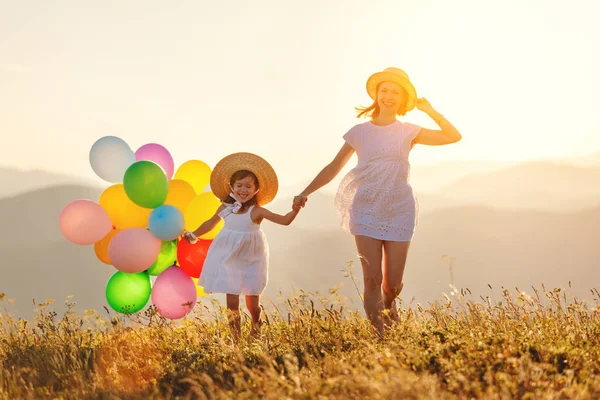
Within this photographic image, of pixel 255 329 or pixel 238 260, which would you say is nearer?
pixel 255 329

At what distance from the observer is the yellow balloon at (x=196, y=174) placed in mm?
6918

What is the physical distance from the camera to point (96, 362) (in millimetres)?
4973

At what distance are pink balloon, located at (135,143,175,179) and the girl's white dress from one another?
4.65 ft

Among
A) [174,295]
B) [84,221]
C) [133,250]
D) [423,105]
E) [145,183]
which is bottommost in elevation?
[174,295]

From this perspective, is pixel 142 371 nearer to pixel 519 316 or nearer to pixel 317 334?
pixel 317 334

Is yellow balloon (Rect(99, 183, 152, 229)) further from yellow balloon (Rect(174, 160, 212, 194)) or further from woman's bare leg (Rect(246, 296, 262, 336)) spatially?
woman's bare leg (Rect(246, 296, 262, 336))

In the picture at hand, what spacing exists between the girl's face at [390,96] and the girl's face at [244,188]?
1.31 meters

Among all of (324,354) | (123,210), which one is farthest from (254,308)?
(123,210)

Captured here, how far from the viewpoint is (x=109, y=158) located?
6.78 m

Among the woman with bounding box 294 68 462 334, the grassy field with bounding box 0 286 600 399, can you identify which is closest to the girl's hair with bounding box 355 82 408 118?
the woman with bounding box 294 68 462 334

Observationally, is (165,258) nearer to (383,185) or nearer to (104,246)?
(104,246)

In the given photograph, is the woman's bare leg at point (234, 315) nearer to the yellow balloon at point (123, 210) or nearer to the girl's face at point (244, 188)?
the girl's face at point (244, 188)

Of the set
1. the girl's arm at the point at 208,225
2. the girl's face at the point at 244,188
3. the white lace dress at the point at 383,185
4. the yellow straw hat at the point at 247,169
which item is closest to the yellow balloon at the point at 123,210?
the girl's arm at the point at 208,225

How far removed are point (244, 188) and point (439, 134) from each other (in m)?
1.71
